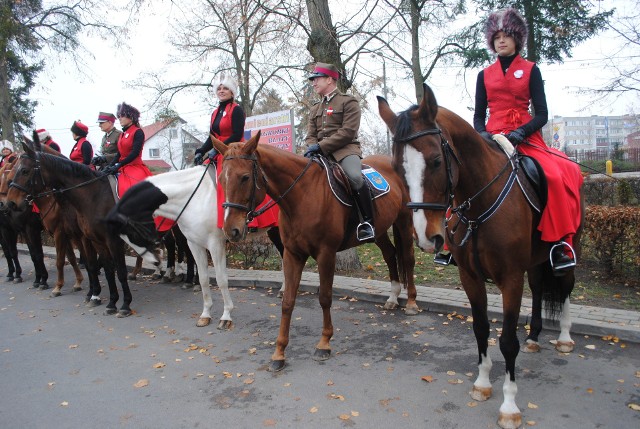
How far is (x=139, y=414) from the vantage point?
3.74 meters

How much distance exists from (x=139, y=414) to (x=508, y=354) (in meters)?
3.11

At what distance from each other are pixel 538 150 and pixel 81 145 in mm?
8837

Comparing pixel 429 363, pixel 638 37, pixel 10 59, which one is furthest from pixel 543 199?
pixel 10 59

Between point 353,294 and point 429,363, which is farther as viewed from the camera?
point 353,294

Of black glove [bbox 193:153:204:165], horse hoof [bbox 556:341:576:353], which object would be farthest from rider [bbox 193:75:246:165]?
horse hoof [bbox 556:341:576:353]

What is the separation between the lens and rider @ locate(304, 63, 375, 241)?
5.10 meters

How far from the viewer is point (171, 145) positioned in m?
47.1

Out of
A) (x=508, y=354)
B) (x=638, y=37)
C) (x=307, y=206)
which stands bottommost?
(x=508, y=354)

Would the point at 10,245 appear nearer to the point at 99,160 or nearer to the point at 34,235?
the point at 34,235

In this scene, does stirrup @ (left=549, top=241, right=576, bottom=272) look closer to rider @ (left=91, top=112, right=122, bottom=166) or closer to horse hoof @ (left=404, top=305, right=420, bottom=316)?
horse hoof @ (left=404, top=305, right=420, bottom=316)

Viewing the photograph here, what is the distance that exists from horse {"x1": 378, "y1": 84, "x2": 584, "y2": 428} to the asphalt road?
21.8 inches

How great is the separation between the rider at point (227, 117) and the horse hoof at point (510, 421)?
474cm

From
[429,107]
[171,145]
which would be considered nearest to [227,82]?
[429,107]

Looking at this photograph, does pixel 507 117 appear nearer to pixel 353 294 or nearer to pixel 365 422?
pixel 365 422
